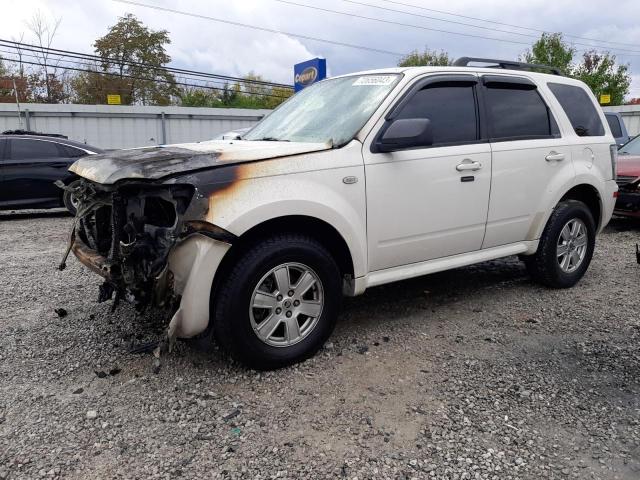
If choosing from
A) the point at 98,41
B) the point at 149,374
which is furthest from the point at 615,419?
the point at 98,41

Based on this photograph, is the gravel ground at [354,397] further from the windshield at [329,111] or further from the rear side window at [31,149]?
the rear side window at [31,149]

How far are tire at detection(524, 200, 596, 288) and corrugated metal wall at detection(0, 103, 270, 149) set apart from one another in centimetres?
1926

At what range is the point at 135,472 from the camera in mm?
2387

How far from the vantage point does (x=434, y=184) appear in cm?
382

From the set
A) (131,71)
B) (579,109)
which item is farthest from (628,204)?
(131,71)

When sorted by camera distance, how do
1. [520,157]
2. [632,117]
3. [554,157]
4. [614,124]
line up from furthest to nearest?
[632,117]
[614,124]
[554,157]
[520,157]

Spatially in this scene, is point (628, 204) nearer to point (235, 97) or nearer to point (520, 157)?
point (520, 157)

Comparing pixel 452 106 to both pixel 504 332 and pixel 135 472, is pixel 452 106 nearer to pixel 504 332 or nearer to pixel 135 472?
pixel 504 332

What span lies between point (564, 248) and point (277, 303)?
3.07 m

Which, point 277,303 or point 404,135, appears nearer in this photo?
point 277,303

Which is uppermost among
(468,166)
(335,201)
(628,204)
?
(468,166)

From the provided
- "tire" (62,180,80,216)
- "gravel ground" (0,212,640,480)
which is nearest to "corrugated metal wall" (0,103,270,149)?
"tire" (62,180,80,216)

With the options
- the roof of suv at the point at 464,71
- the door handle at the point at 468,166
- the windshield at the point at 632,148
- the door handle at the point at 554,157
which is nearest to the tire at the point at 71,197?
the roof of suv at the point at 464,71

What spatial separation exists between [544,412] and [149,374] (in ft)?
7.62
